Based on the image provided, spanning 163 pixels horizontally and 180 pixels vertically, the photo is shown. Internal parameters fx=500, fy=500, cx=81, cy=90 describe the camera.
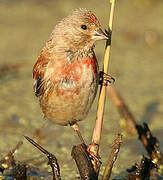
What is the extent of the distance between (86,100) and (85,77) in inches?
10.4

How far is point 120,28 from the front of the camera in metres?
10.3

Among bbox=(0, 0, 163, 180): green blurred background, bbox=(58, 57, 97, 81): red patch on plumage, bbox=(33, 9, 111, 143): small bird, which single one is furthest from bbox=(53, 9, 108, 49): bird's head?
bbox=(0, 0, 163, 180): green blurred background

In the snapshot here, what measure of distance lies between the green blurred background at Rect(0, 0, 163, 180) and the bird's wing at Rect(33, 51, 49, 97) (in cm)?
120

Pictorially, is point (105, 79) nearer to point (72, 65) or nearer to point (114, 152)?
point (72, 65)

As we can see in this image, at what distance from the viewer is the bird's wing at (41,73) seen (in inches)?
193

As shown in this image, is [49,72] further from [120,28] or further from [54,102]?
[120,28]

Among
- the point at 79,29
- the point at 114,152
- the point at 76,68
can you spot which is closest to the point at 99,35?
the point at 79,29

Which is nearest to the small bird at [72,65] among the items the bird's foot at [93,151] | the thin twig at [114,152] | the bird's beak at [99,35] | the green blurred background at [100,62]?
the bird's beak at [99,35]

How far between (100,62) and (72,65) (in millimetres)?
4154

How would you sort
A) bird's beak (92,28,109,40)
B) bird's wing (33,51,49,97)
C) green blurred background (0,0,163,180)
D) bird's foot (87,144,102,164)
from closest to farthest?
bird's beak (92,28,109,40) → bird's foot (87,144,102,164) → bird's wing (33,51,49,97) → green blurred background (0,0,163,180)

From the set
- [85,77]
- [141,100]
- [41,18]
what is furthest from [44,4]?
[85,77]

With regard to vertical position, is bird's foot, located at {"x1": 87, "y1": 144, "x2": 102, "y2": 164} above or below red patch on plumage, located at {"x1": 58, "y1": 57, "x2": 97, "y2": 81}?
below

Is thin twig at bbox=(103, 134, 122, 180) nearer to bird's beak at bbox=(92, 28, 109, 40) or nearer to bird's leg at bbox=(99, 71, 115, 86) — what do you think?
bird's leg at bbox=(99, 71, 115, 86)

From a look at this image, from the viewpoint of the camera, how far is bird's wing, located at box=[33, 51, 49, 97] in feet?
16.1
